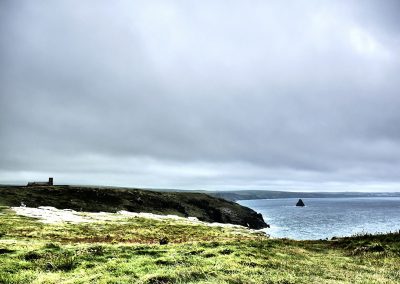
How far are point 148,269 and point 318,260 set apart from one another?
1492 cm

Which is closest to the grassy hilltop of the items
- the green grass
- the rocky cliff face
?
the green grass

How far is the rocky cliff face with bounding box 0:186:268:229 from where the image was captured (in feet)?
336

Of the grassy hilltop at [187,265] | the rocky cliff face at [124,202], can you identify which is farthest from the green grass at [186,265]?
the rocky cliff face at [124,202]

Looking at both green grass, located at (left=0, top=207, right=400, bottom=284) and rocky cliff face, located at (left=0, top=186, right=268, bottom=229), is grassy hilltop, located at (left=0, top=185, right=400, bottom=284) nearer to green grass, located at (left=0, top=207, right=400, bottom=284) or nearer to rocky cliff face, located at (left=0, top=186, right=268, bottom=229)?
green grass, located at (left=0, top=207, right=400, bottom=284)

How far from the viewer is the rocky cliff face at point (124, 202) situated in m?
103

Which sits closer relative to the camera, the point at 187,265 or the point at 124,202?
the point at 187,265

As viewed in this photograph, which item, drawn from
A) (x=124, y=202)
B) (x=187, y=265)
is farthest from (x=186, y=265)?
(x=124, y=202)

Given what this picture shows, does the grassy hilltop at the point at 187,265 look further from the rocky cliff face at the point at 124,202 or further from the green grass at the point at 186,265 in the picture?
the rocky cliff face at the point at 124,202

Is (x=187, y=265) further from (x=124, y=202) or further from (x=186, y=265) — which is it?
(x=124, y=202)

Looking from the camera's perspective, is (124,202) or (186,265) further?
(124,202)

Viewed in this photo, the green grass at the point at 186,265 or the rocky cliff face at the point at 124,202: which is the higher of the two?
the green grass at the point at 186,265

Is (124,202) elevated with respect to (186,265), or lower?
lower

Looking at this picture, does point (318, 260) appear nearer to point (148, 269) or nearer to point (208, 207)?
point (148, 269)

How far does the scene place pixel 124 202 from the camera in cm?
12031
